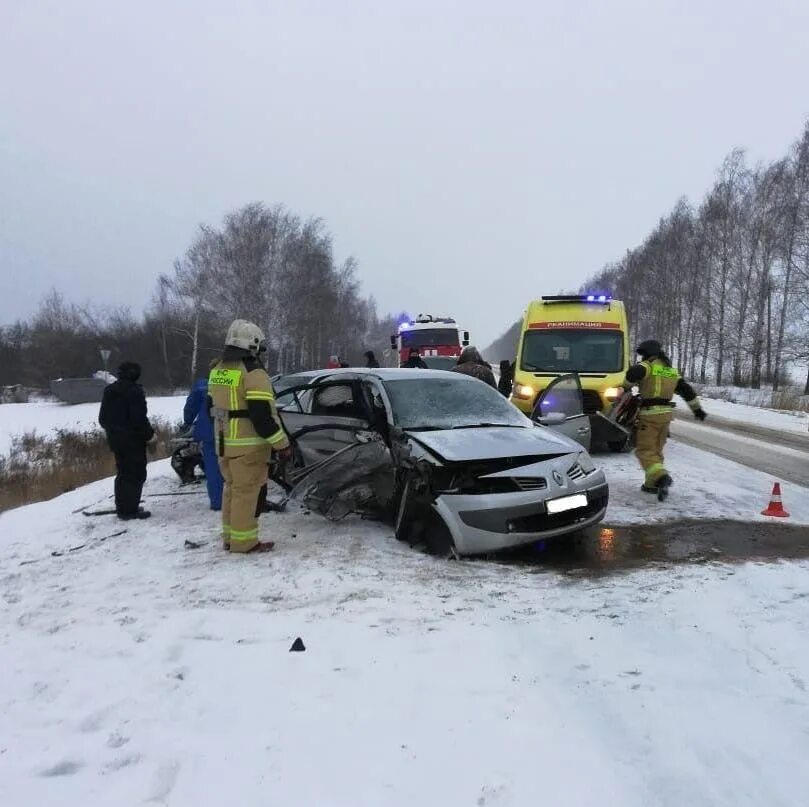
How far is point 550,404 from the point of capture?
8.40 metres

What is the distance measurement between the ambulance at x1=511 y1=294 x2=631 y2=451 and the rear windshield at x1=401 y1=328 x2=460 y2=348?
36.1ft

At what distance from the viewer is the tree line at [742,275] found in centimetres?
2792

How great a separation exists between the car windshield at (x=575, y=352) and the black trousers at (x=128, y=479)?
6544 mm

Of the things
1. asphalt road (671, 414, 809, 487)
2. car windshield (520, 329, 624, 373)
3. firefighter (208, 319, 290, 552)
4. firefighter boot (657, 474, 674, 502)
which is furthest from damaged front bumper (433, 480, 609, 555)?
car windshield (520, 329, 624, 373)

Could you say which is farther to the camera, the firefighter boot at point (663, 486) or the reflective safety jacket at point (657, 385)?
the reflective safety jacket at point (657, 385)

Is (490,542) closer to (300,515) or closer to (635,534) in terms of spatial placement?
(635,534)

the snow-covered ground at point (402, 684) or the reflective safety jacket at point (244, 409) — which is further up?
the reflective safety jacket at point (244, 409)

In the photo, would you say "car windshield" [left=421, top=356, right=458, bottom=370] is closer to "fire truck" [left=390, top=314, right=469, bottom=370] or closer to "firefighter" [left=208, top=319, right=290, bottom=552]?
"fire truck" [left=390, top=314, right=469, bottom=370]

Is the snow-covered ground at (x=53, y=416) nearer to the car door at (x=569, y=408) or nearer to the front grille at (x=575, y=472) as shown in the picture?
the car door at (x=569, y=408)

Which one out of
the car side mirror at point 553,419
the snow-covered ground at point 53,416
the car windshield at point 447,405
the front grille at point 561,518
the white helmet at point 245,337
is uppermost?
the white helmet at point 245,337

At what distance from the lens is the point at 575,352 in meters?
10.5

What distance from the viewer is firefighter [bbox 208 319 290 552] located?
5.04 m

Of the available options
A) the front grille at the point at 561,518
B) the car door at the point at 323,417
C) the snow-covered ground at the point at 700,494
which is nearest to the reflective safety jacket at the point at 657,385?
the snow-covered ground at the point at 700,494

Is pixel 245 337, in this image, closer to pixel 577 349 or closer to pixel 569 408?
pixel 569 408
